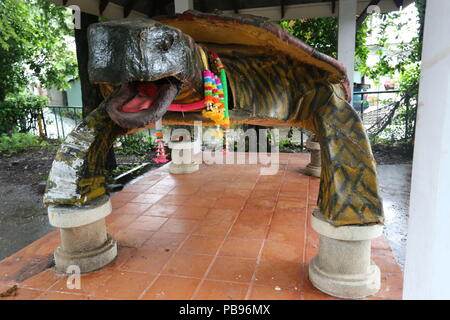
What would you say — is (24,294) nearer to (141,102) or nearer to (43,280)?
(43,280)

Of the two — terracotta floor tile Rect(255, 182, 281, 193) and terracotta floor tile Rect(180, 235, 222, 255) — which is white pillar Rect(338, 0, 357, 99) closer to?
terracotta floor tile Rect(255, 182, 281, 193)

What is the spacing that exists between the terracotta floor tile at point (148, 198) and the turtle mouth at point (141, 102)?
2720mm

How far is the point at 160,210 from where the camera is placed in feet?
13.7

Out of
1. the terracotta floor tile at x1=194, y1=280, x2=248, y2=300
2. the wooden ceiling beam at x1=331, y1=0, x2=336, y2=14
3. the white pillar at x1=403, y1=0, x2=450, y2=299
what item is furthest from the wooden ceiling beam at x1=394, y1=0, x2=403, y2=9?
the white pillar at x1=403, y1=0, x2=450, y2=299

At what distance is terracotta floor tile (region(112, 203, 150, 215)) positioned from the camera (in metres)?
4.12

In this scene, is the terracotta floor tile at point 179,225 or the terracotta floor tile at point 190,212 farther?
the terracotta floor tile at point 190,212

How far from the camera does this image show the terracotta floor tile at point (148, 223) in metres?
3.66

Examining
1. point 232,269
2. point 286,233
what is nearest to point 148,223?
point 232,269

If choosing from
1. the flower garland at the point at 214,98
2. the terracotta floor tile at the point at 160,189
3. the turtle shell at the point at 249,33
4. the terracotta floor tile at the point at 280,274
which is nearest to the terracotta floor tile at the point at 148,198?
the terracotta floor tile at the point at 160,189

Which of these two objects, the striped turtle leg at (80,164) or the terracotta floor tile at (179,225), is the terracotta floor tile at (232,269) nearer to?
the terracotta floor tile at (179,225)

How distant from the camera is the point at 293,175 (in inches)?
218

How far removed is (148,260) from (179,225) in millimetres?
789

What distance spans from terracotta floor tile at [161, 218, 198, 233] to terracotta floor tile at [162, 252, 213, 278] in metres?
0.53

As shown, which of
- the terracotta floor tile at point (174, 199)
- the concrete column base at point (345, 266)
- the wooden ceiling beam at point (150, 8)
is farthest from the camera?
the wooden ceiling beam at point (150, 8)
